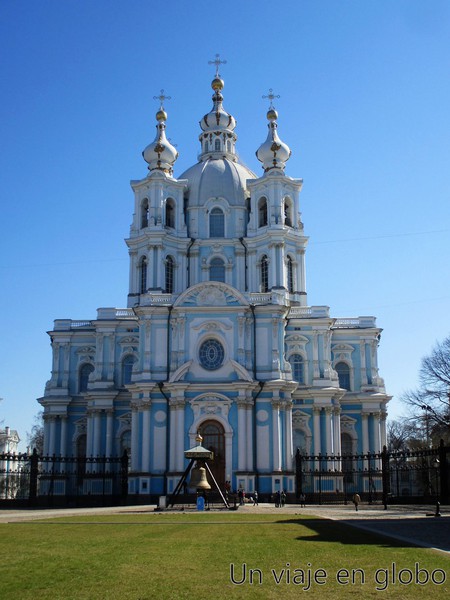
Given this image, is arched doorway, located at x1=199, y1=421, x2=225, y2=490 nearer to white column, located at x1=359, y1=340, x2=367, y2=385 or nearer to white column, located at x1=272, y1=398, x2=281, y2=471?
white column, located at x1=272, y1=398, x2=281, y2=471

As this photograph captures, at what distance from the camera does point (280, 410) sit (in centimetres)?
4988

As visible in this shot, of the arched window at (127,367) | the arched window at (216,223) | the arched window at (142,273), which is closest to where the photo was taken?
the arched window at (127,367)

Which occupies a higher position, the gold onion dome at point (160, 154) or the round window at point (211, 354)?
the gold onion dome at point (160, 154)

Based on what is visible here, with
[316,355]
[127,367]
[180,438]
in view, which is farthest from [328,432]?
[127,367]

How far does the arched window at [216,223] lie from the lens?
61.5m

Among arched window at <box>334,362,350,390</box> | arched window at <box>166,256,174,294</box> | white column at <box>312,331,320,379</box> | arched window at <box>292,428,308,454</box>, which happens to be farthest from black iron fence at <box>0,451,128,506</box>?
arched window at <box>334,362,350,390</box>

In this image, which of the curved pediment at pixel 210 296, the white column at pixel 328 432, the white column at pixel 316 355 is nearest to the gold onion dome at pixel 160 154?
the curved pediment at pixel 210 296

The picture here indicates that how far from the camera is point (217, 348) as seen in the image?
5072 cm

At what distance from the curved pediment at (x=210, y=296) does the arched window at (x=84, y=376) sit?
480 inches

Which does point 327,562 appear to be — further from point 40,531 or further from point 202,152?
point 202,152

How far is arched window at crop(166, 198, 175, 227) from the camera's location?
201 feet

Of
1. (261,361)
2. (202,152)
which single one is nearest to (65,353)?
(261,361)

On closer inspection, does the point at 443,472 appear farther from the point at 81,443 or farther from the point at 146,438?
the point at 81,443

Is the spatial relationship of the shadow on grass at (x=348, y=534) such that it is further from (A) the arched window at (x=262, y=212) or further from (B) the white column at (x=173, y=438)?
(A) the arched window at (x=262, y=212)
